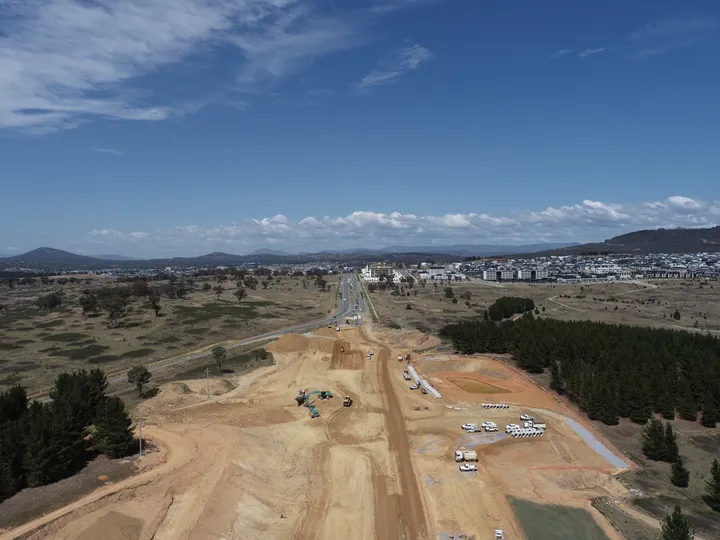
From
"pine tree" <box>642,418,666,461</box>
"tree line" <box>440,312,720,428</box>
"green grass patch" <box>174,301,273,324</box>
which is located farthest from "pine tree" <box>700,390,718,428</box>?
"green grass patch" <box>174,301,273,324</box>

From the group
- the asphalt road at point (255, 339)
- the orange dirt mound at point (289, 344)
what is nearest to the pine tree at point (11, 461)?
the asphalt road at point (255, 339)

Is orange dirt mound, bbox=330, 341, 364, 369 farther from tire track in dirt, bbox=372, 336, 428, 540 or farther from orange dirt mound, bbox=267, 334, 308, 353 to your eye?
tire track in dirt, bbox=372, 336, 428, 540

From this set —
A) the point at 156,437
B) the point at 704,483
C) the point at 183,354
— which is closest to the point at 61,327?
the point at 183,354

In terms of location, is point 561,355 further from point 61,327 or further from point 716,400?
point 61,327

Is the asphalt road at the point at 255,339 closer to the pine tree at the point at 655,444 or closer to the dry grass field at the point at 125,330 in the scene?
the dry grass field at the point at 125,330

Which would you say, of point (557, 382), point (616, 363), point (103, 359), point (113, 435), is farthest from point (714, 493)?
point (103, 359)

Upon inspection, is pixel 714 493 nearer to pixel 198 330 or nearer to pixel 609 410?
pixel 609 410
